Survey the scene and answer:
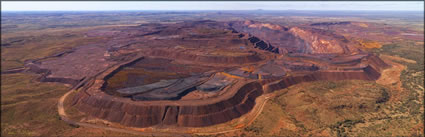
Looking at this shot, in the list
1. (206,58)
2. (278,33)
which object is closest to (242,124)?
(206,58)

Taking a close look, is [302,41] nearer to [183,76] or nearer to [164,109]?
[183,76]

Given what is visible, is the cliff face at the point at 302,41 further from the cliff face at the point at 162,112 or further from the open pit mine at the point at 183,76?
the cliff face at the point at 162,112

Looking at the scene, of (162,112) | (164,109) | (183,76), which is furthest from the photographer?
(183,76)

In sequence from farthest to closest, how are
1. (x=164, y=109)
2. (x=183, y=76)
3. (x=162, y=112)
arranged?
(x=183, y=76), (x=164, y=109), (x=162, y=112)

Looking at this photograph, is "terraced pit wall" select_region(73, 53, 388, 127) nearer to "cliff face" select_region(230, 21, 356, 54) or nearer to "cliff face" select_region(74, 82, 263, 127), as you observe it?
"cliff face" select_region(74, 82, 263, 127)

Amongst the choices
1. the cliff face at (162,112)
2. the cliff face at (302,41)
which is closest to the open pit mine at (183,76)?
the cliff face at (162,112)

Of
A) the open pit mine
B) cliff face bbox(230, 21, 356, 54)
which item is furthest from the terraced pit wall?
cliff face bbox(230, 21, 356, 54)

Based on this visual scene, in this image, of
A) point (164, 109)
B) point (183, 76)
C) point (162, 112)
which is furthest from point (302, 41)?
point (162, 112)

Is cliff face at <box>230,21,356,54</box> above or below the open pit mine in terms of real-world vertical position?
above
